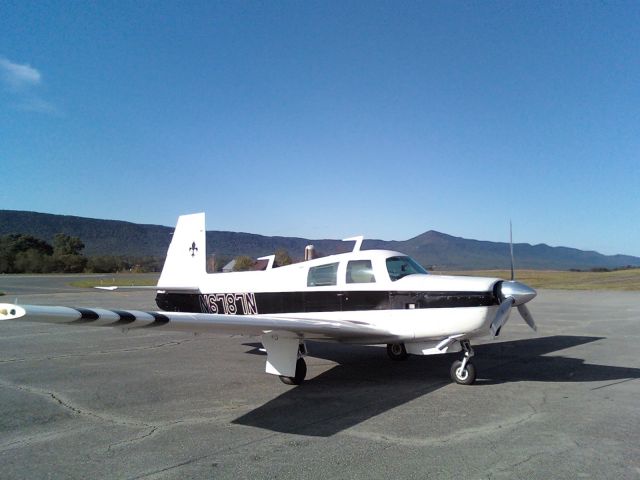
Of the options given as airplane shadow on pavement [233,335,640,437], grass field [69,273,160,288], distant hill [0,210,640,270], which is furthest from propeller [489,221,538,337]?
distant hill [0,210,640,270]

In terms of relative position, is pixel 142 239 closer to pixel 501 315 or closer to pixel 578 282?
pixel 578 282

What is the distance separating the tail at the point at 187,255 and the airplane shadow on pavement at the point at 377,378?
217cm

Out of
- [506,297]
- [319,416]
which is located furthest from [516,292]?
[319,416]

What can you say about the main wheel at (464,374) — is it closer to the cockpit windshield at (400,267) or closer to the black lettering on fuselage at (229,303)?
the cockpit windshield at (400,267)

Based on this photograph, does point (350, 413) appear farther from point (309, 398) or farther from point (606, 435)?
point (606, 435)

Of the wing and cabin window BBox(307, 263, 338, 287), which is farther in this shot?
cabin window BBox(307, 263, 338, 287)

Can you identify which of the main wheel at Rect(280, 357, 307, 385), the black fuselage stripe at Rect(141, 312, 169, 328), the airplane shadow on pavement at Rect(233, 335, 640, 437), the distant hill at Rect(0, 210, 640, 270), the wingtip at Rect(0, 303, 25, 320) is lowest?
the airplane shadow on pavement at Rect(233, 335, 640, 437)

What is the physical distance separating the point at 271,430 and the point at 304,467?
3.69 feet

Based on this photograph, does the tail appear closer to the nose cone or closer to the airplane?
the airplane

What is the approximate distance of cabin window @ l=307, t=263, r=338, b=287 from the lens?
824 cm

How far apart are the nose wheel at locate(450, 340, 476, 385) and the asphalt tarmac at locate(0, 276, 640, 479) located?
19 cm

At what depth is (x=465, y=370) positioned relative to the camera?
7148 mm

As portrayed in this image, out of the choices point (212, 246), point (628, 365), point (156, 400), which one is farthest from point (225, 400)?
point (212, 246)

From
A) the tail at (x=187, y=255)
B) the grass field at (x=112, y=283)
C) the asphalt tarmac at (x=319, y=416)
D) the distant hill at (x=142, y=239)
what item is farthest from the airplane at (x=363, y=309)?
the distant hill at (x=142, y=239)
